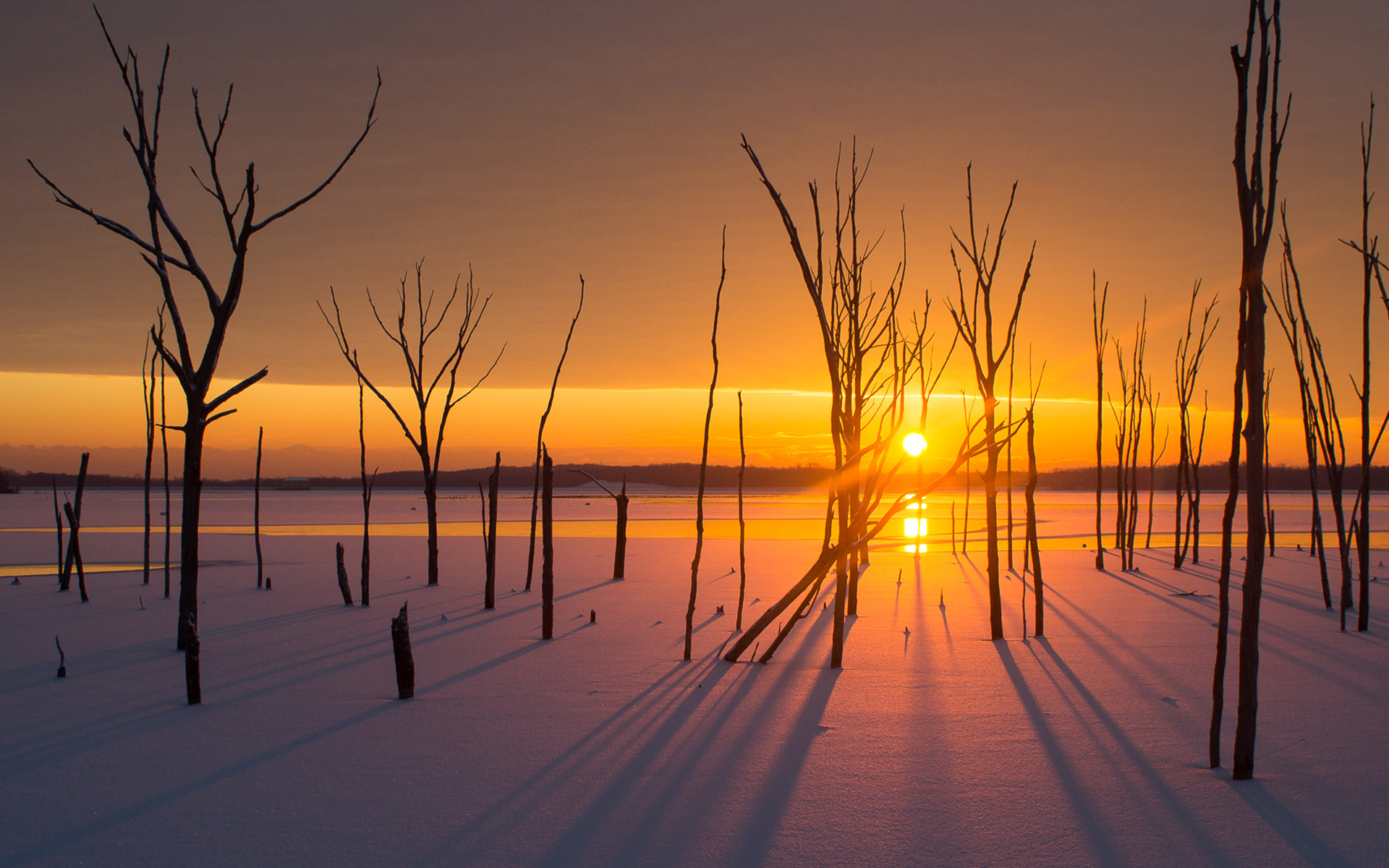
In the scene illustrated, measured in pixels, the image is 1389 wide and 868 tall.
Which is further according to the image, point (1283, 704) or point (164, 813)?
point (1283, 704)

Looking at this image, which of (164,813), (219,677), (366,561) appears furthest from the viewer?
(366,561)

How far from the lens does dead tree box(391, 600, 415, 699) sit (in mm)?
4938

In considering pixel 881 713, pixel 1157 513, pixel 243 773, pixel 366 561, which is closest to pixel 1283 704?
pixel 881 713

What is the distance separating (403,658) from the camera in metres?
4.96

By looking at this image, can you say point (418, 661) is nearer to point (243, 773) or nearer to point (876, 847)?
point (243, 773)

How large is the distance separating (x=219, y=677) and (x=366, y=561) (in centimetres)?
358

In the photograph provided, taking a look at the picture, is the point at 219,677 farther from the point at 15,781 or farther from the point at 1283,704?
the point at 1283,704

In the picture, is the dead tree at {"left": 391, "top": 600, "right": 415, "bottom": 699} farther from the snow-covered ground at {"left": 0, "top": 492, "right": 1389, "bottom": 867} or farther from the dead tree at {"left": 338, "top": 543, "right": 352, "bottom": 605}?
the dead tree at {"left": 338, "top": 543, "right": 352, "bottom": 605}

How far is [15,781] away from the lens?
12.1ft

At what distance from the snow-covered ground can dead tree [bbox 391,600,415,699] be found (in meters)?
0.14

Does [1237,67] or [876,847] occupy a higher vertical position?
[1237,67]

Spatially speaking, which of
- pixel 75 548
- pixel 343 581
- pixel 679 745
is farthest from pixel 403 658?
pixel 75 548

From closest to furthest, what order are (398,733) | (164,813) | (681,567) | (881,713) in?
(164,813)
(398,733)
(881,713)
(681,567)

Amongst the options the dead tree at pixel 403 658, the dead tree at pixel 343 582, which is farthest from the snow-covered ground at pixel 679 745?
the dead tree at pixel 343 582
